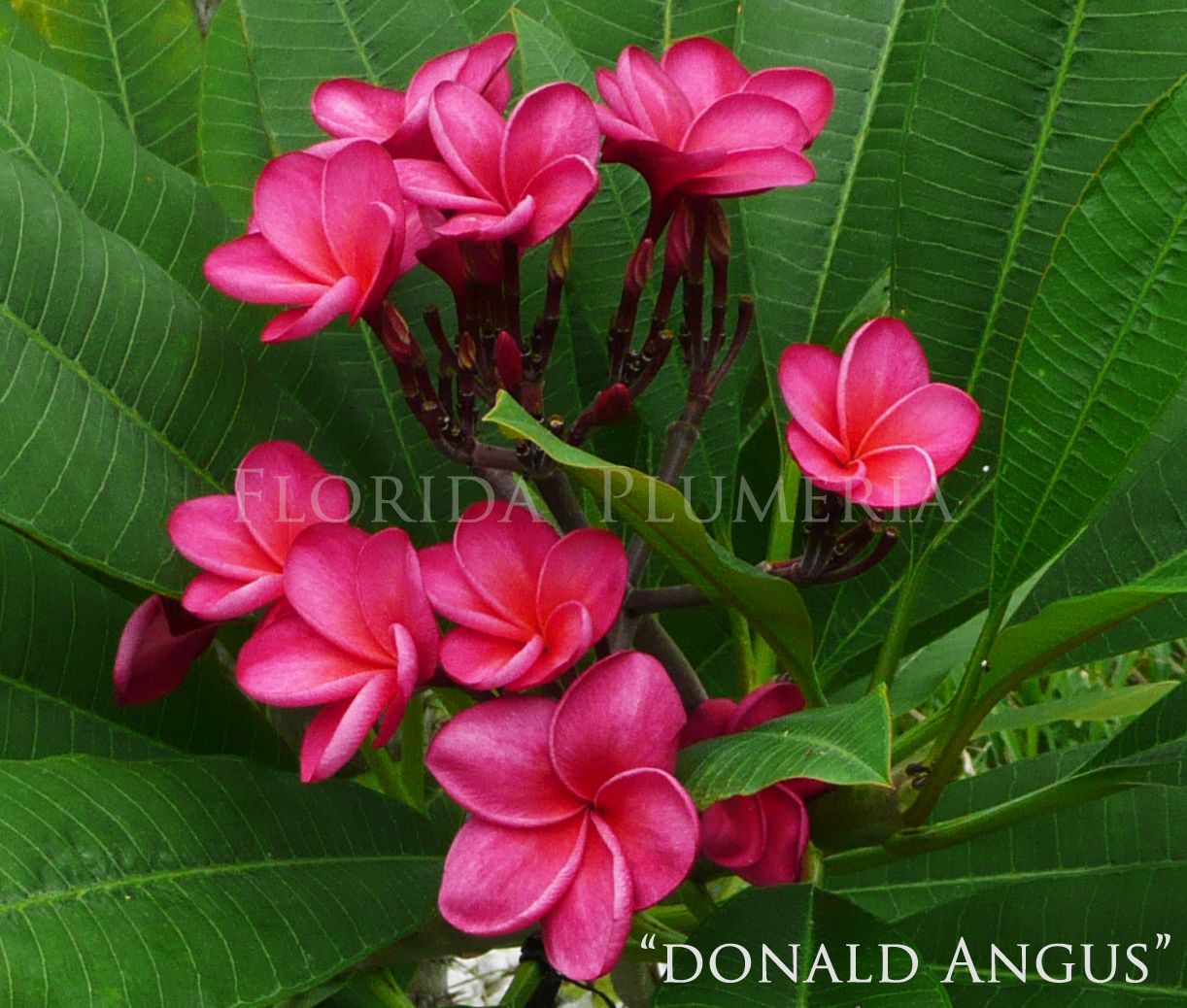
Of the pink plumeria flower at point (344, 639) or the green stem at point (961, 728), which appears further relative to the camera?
the green stem at point (961, 728)

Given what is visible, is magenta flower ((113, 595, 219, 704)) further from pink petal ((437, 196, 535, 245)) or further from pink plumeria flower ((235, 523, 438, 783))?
pink petal ((437, 196, 535, 245))

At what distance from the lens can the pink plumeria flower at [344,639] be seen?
0.61 m

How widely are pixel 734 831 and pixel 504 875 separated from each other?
16cm

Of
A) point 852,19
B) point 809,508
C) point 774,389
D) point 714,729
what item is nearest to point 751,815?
point 714,729

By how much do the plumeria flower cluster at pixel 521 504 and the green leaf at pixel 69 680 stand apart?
8 cm

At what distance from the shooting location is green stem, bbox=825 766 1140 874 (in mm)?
727

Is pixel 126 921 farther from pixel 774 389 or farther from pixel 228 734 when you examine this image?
pixel 774 389

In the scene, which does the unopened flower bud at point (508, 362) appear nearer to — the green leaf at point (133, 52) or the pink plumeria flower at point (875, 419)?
the pink plumeria flower at point (875, 419)

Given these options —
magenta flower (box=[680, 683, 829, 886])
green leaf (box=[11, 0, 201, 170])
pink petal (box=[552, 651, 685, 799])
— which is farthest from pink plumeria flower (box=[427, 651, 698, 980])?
green leaf (box=[11, 0, 201, 170])

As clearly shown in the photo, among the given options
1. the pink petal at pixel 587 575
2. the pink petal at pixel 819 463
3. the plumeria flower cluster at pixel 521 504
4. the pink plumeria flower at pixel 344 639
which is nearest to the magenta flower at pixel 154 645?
the plumeria flower cluster at pixel 521 504

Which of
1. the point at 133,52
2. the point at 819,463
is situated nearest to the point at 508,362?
the point at 819,463

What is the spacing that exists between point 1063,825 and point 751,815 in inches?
13.6

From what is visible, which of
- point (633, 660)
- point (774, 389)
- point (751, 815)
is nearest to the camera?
point (633, 660)

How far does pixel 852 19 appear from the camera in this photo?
915mm
